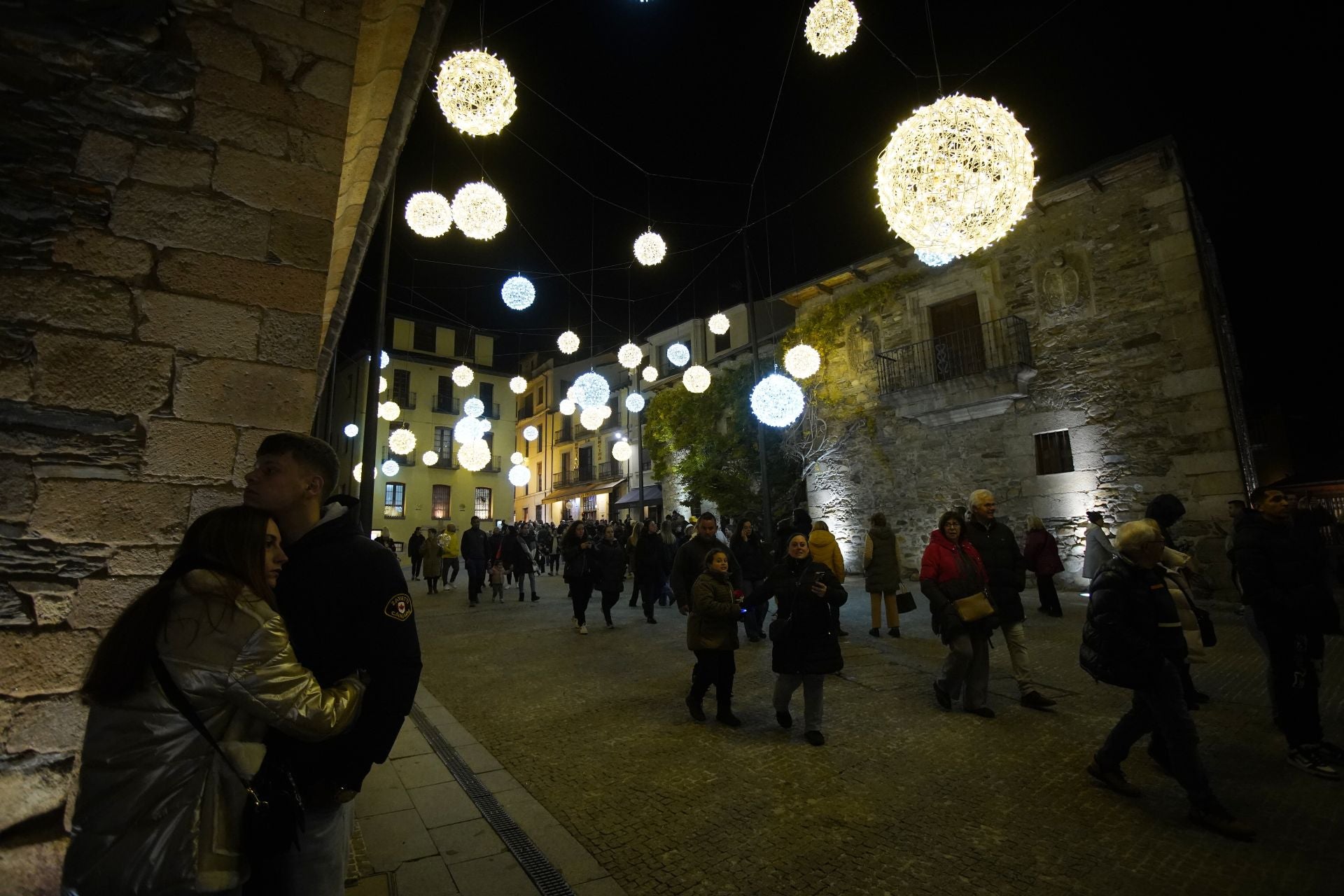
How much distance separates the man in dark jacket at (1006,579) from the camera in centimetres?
496

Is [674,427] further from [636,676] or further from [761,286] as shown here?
[636,676]

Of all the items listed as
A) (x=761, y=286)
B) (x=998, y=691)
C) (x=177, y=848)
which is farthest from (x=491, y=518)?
(x=177, y=848)

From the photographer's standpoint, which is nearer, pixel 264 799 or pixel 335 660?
pixel 264 799

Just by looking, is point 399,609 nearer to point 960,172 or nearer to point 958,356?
point 960,172

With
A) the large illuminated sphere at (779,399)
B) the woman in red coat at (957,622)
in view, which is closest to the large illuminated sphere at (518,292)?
the large illuminated sphere at (779,399)

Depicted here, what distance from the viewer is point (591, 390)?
10.6m

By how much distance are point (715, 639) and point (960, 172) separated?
13.5 feet

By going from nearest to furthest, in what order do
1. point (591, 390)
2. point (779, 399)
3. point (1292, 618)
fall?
point (1292, 618) → point (779, 399) → point (591, 390)

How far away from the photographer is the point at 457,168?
9.30 m

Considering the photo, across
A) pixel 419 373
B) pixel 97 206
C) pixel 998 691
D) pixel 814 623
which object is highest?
pixel 419 373

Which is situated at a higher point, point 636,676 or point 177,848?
point 177,848

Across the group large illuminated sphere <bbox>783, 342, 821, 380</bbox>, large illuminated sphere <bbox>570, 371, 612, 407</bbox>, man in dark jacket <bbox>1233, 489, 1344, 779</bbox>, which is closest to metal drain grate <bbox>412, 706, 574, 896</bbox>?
man in dark jacket <bbox>1233, 489, 1344, 779</bbox>

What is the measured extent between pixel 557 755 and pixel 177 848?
321cm

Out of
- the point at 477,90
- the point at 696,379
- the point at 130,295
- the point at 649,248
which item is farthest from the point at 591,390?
the point at 130,295
